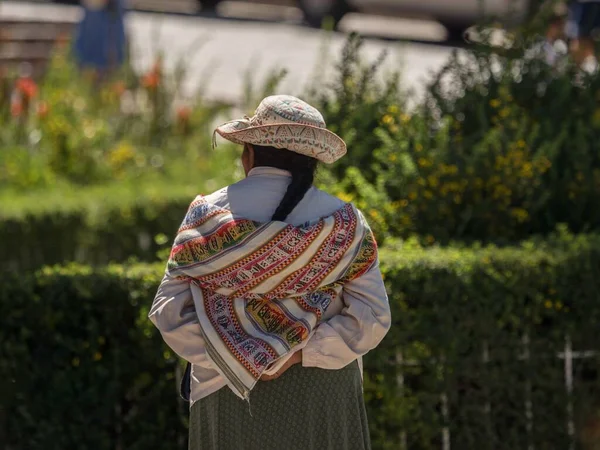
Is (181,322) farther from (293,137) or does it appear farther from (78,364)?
(78,364)

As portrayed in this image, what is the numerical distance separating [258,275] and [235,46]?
15890mm

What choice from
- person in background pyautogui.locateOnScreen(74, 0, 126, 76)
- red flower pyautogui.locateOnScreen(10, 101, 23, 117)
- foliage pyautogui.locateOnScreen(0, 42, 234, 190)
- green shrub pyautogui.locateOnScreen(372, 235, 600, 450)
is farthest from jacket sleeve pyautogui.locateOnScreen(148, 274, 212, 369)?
person in background pyautogui.locateOnScreen(74, 0, 126, 76)

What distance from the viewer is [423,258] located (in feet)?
14.9

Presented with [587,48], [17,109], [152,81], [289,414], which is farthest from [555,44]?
[17,109]

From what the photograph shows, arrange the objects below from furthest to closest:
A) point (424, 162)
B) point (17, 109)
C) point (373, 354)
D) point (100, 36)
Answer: point (100, 36)
point (17, 109)
point (424, 162)
point (373, 354)

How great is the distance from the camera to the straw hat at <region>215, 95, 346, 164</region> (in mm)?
3182

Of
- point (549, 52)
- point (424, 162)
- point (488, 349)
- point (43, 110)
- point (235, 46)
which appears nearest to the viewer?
point (488, 349)

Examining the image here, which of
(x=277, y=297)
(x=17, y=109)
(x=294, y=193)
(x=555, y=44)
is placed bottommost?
(x=17, y=109)

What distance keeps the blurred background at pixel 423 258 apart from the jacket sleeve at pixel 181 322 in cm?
121

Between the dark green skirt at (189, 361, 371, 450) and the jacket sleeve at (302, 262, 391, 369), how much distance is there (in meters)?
0.06

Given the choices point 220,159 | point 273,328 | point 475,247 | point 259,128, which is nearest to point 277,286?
point 273,328

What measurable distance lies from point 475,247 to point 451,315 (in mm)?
433

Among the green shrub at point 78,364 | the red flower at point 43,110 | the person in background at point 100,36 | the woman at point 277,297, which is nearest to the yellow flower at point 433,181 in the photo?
the green shrub at point 78,364

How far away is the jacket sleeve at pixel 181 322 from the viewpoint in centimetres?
321
